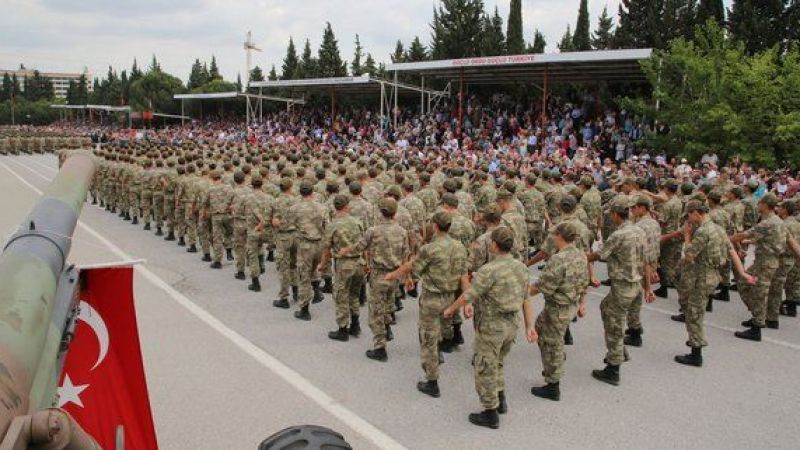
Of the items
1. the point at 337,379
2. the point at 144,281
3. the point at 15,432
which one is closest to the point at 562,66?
the point at 144,281

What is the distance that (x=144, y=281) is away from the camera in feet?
31.5

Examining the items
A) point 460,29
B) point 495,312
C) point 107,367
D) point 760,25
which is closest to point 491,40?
point 460,29

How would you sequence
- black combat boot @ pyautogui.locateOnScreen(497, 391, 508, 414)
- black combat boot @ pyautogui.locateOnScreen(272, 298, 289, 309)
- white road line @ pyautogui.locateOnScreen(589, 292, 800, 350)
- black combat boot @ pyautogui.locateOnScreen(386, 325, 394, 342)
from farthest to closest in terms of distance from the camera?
black combat boot @ pyautogui.locateOnScreen(272, 298, 289, 309) → white road line @ pyautogui.locateOnScreen(589, 292, 800, 350) → black combat boot @ pyautogui.locateOnScreen(386, 325, 394, 342) → black combat boot @ pyautogui.locateOnScreen(497, 391, 508, 414)

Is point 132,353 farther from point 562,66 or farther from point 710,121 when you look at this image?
point 562,66

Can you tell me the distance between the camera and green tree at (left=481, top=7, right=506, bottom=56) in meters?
39.6

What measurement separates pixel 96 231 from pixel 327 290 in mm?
7766

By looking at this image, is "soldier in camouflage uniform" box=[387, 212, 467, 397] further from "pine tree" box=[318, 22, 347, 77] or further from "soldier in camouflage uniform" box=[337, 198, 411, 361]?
"pine tree" box=[318, 22, 347, 77]

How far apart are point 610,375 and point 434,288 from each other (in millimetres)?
2055

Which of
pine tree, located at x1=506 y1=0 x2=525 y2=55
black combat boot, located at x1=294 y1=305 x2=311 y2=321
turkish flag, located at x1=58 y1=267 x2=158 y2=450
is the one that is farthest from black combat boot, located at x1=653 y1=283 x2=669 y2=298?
pine tree, located at x1=506 y1=0 x2=525 y2=55

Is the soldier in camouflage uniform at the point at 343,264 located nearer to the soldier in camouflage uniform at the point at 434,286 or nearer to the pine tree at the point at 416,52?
the soldier in camouflage uniform at the point at 434,286

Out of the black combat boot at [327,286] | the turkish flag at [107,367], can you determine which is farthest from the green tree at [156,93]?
the turkish flag at [107,367]

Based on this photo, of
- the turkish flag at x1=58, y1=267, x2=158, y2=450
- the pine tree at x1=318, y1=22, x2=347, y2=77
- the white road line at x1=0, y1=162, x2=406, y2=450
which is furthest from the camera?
the pine tree at x1=318, y1=22, x2=347, y2=77

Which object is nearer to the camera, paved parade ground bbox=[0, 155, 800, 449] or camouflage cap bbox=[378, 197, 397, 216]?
paved parade ground bbox=[0, 155, 800, 449]

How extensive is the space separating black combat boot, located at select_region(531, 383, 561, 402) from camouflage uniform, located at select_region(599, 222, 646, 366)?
86 centimetres
